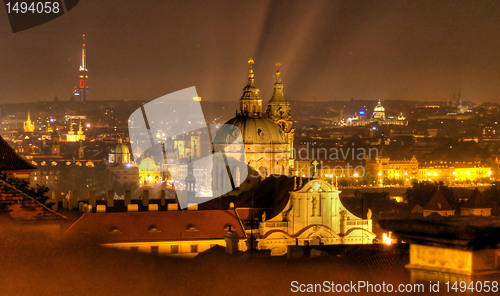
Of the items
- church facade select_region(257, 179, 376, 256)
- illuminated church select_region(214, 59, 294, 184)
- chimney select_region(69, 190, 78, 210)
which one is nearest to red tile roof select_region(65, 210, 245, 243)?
church facade select_region(257, 179, 376, 256)

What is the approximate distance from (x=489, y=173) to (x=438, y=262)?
128538 millimetres

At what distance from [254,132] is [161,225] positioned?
27.5m

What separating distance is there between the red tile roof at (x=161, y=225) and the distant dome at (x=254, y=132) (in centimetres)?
2548

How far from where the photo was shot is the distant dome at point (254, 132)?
61844 mm

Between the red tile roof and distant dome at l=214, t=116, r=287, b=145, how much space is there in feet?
83.6

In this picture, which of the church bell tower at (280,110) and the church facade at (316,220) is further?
the church bell tower at (280,110)

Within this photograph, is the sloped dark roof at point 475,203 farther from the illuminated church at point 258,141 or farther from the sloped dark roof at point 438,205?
the illuminated church at point 258,141

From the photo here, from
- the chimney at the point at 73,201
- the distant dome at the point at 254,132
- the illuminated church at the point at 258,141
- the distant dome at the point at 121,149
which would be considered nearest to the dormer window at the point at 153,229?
the chimney at the point at 73,201

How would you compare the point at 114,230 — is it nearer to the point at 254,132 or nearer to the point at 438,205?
the point at 254,132

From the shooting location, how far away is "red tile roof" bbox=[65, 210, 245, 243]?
33.8 meters

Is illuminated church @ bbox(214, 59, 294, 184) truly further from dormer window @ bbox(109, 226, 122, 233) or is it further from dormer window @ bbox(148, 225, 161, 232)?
dormer window @ bbox(109, 226, 122, 233)

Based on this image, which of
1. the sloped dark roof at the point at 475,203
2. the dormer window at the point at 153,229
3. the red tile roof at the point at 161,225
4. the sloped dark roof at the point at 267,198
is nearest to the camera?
the red tile roof at the point at 161,225

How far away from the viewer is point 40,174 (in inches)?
4198

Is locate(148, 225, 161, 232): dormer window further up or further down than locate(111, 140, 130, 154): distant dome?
further down
